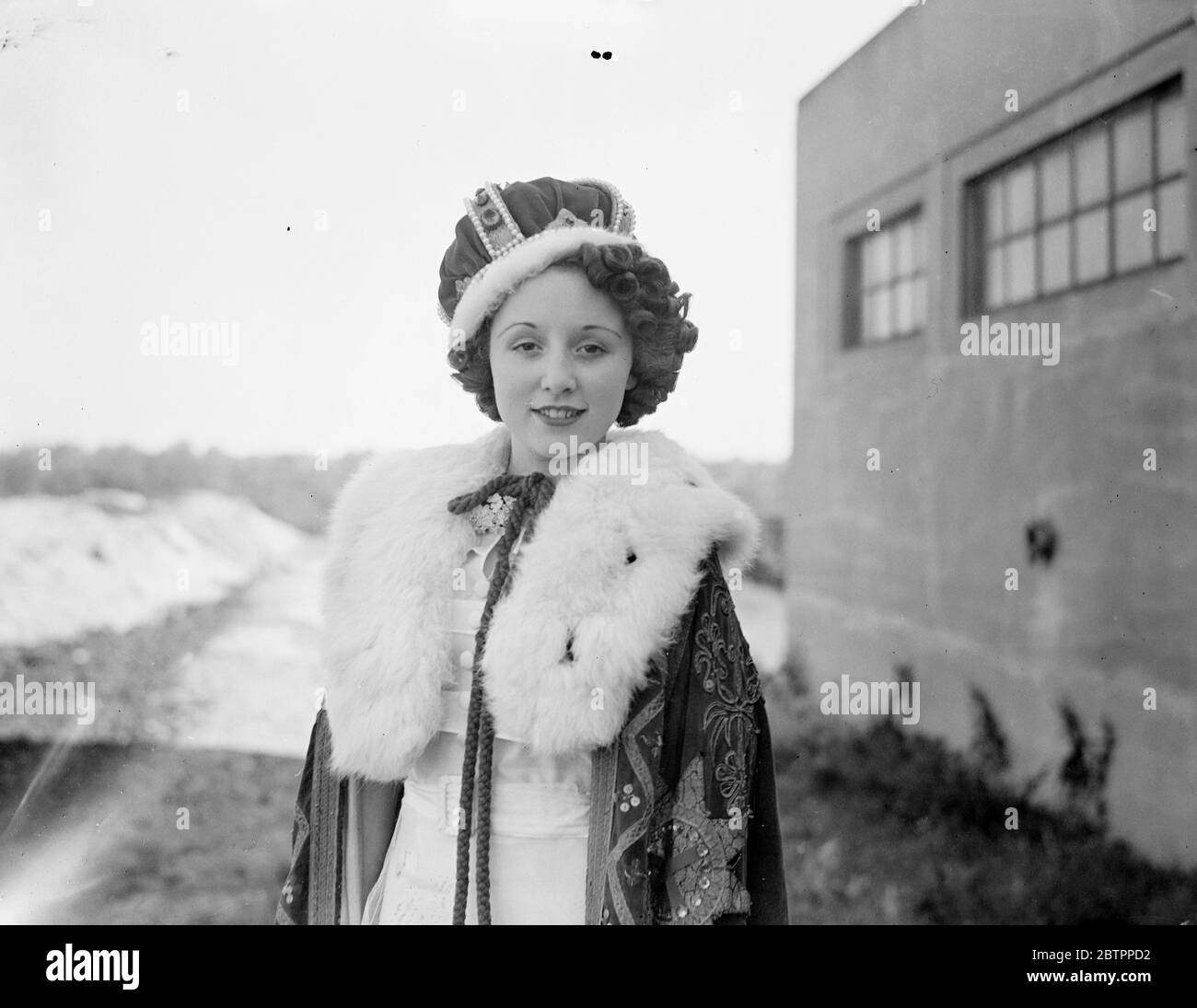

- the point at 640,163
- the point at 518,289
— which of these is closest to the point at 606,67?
the point at 640,163

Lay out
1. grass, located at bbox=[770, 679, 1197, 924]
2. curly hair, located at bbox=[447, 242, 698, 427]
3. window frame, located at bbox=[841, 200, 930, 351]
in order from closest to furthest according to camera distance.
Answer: curly hair, located at bbox=[447, 242, 698, 427] → grass, located at bbox=[770, 679, 1197, 924] → window frame, located at bbox=[841, 200, 930, 351]

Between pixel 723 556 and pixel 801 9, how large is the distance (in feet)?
4.62

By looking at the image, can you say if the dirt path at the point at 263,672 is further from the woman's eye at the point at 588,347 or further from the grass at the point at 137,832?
the woman's eye at the point at 588,347

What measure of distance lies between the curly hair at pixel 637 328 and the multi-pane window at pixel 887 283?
0.98 meters

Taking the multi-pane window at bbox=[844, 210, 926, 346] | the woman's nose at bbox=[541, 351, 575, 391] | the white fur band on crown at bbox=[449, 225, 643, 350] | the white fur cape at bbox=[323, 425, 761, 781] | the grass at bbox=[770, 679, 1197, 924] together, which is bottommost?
the grass at bbox=[770, 679, 1197, 924]

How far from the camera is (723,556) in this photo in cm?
159

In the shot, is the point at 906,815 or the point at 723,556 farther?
the point at 906,815

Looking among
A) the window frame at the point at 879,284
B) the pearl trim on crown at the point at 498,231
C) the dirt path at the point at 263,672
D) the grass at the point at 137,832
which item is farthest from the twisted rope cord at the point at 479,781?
the window frame at the point at 879,284

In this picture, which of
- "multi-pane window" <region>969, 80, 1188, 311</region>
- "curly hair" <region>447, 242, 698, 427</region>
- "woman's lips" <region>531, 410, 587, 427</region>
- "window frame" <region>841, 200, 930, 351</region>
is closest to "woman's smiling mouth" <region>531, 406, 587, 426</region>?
"woman's lips" <region>531, 410, 587, 427</region>

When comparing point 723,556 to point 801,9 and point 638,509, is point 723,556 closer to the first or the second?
point 638,509

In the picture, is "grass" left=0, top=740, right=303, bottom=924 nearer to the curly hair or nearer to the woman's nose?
the curly hair

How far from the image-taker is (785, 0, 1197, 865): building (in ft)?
7.52

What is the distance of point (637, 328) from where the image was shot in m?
1.60
